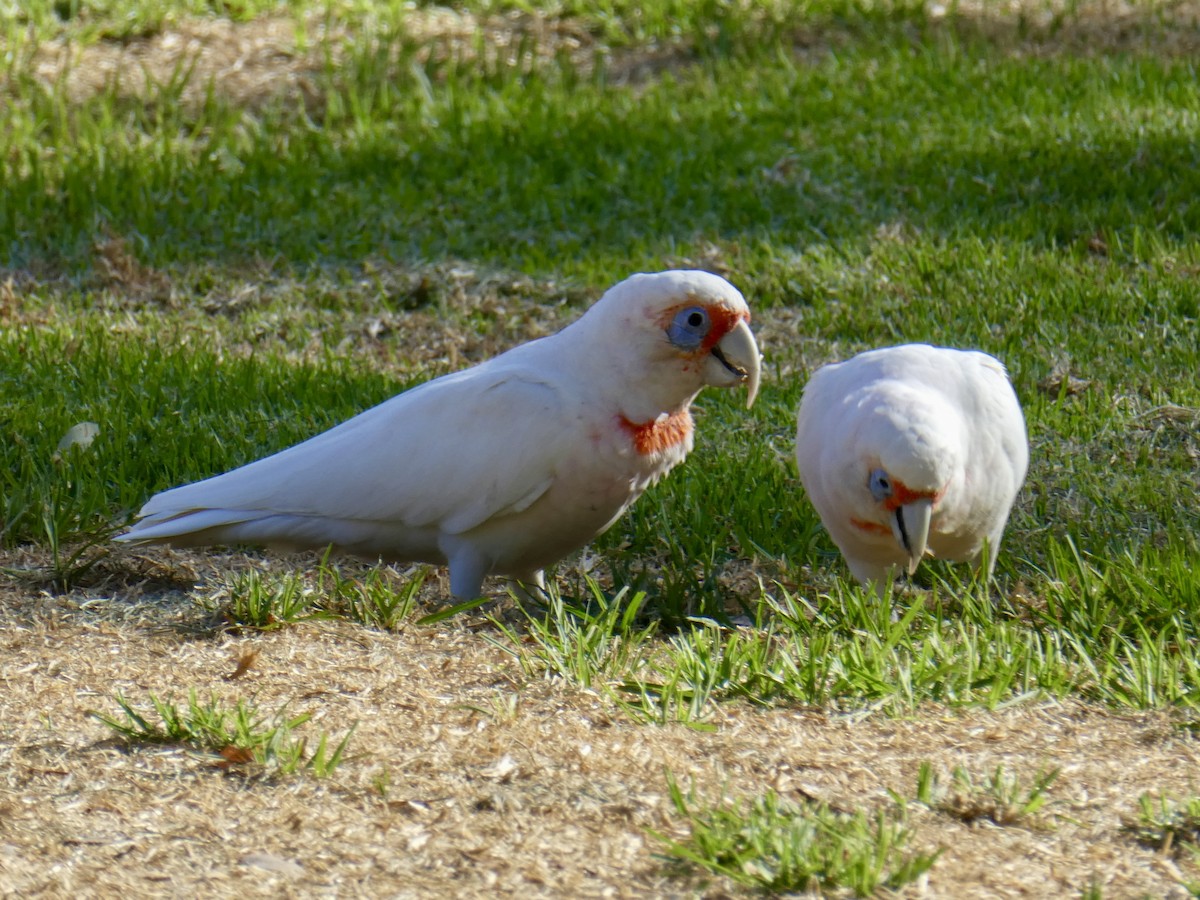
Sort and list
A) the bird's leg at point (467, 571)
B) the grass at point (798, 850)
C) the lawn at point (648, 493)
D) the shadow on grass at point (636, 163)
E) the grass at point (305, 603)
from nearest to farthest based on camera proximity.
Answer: the grass at point (798, 850) < the lawn at point (648, 493) < the grass at point (305, 603) < the bird's leg at point (467, 571) < the shadow on grass at point (636, 163)

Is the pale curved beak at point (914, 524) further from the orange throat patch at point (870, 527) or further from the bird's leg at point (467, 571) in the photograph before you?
the bird's leg at point (467, 571)

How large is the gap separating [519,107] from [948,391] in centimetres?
434

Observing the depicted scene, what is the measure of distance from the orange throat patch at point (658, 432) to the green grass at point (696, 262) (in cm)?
38

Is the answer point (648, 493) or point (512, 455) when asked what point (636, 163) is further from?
point (512, 455)

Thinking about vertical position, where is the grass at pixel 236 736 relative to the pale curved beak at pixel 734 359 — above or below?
below

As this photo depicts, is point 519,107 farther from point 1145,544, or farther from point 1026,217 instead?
point 1145,544

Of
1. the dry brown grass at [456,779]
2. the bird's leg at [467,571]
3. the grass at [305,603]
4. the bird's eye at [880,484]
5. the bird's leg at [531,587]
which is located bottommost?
the bird's leg at [531,587]

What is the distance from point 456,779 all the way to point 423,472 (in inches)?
46.5

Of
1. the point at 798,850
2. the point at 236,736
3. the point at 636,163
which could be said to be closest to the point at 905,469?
the point at 798,850

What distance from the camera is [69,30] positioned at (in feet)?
26.5

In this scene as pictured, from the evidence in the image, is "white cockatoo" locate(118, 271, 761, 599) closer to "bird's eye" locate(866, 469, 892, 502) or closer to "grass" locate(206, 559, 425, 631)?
"grass" locate(206, 559, 425, 631)

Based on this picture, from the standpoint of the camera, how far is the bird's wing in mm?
3367

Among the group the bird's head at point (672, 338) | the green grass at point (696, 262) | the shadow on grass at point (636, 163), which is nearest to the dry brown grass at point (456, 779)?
the green grass at point (696, 262)

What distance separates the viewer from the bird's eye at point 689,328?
3.26m
